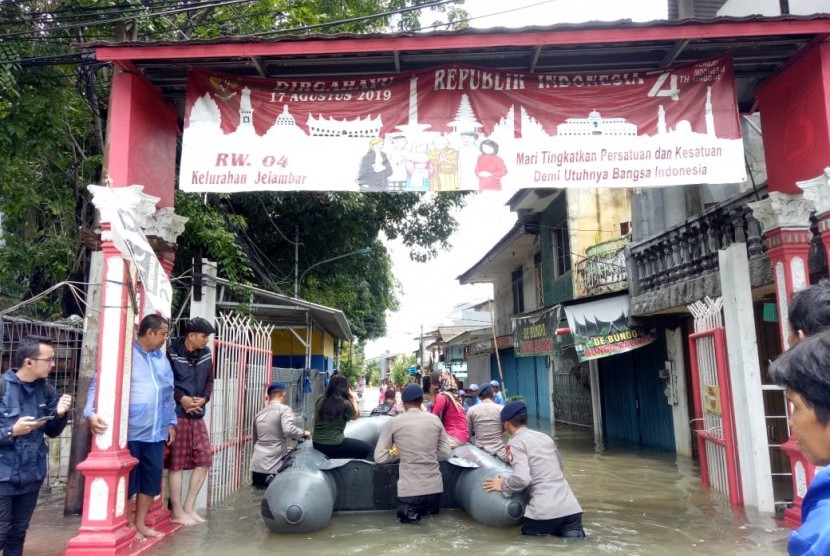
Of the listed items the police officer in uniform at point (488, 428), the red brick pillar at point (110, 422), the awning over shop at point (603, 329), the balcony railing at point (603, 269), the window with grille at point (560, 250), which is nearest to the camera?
the red brick pillar at point (110, 422)

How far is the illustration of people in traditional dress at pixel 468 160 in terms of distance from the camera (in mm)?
6320

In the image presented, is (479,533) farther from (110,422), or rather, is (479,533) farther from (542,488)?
(110,422)

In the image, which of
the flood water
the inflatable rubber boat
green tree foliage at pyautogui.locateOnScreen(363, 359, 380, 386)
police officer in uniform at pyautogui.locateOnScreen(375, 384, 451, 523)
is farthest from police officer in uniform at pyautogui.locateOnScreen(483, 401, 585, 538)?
green tree foliage at pyautogui.locateOnScreen(363, 359, 380, 386)

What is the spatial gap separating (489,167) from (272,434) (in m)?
4.63

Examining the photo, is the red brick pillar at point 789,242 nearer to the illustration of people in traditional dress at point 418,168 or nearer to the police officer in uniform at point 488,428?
the police officer in uniform at point 488,428

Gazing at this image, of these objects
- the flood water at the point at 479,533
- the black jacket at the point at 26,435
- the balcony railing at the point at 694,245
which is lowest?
the flood water at the point at 479,533

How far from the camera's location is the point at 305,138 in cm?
644

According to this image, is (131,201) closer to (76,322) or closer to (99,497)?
(99,497)

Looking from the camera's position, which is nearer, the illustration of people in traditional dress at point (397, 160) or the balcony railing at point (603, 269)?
the illustration of people in traditional dress at point (397, 160)

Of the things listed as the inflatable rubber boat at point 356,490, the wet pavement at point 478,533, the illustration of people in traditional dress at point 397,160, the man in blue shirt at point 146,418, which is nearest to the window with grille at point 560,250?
the wet pavement at point 478,533

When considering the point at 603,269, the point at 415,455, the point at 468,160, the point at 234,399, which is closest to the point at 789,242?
the point at 468,160

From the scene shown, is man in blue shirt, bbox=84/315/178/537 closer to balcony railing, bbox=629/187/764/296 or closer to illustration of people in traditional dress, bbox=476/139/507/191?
illustration of people in traditional dress, bbox=476/139/507/191

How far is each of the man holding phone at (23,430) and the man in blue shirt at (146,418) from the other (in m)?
1.07

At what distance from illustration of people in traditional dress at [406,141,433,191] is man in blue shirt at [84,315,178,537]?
2.77m
